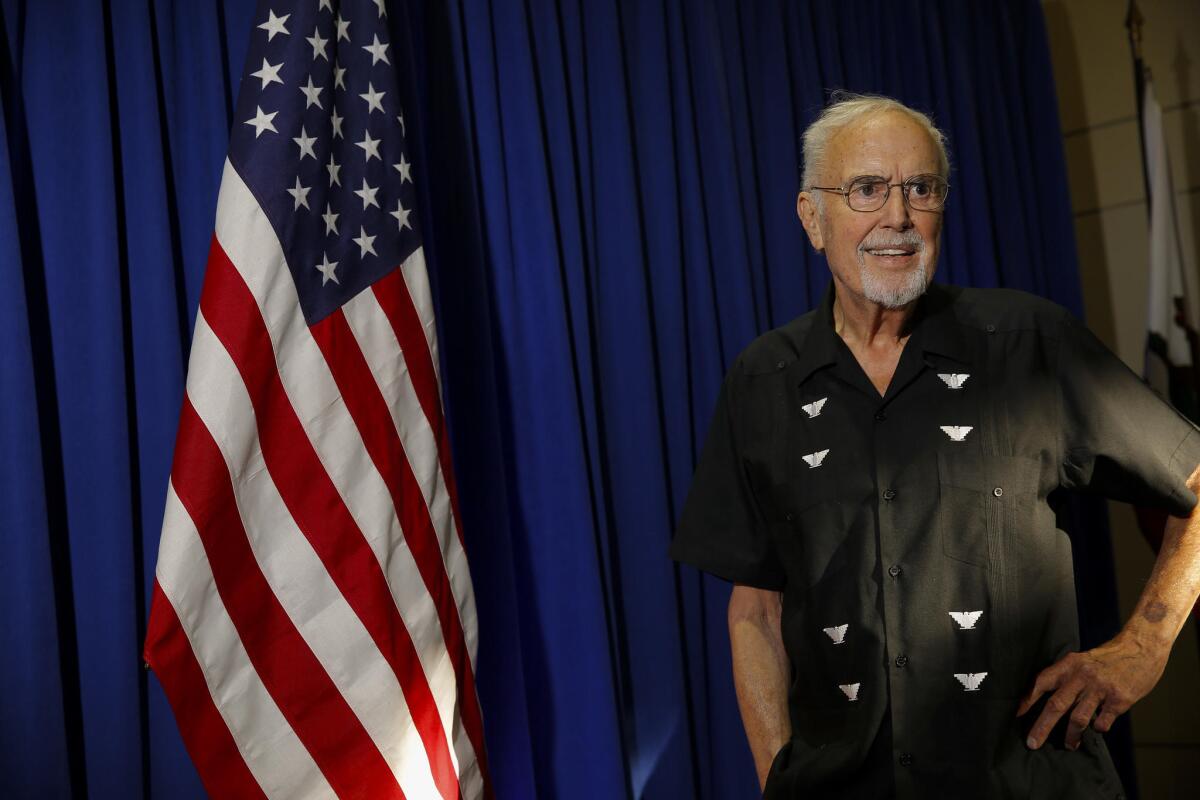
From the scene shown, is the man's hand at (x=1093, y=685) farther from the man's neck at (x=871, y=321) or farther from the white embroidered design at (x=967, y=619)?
the man's neck at (x=871, y=321)

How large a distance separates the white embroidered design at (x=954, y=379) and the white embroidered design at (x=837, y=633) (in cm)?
41

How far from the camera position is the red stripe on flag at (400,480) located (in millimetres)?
2152

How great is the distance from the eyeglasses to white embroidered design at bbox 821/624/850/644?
2.21ft

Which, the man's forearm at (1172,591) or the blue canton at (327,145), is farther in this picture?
the blue canton at (327,145)

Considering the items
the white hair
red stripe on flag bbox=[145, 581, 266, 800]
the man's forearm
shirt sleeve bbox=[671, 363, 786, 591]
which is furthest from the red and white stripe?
the man's forearm

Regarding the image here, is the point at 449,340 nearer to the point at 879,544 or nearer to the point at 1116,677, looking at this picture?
the point at 879,544

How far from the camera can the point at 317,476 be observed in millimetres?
2094

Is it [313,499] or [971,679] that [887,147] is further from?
[313,499]

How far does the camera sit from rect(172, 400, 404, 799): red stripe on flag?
1.95 metres

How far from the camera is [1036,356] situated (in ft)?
5.94

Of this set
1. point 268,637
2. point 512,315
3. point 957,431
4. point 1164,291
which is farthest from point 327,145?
point 1164,291

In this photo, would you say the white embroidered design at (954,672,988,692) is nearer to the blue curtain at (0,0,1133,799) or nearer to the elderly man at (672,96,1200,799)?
the elderly man at (672,96,1200,799)

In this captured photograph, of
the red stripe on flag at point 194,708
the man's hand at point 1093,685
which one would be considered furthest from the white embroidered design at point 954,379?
the red stripe on flag at point 194,708

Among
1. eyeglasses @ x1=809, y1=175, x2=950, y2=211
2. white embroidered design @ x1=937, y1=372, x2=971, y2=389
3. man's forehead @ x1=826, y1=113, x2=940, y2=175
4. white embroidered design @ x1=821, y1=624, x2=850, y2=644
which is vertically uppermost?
man's forehead @ x1=826, y1=113, x2=940, y2=175
